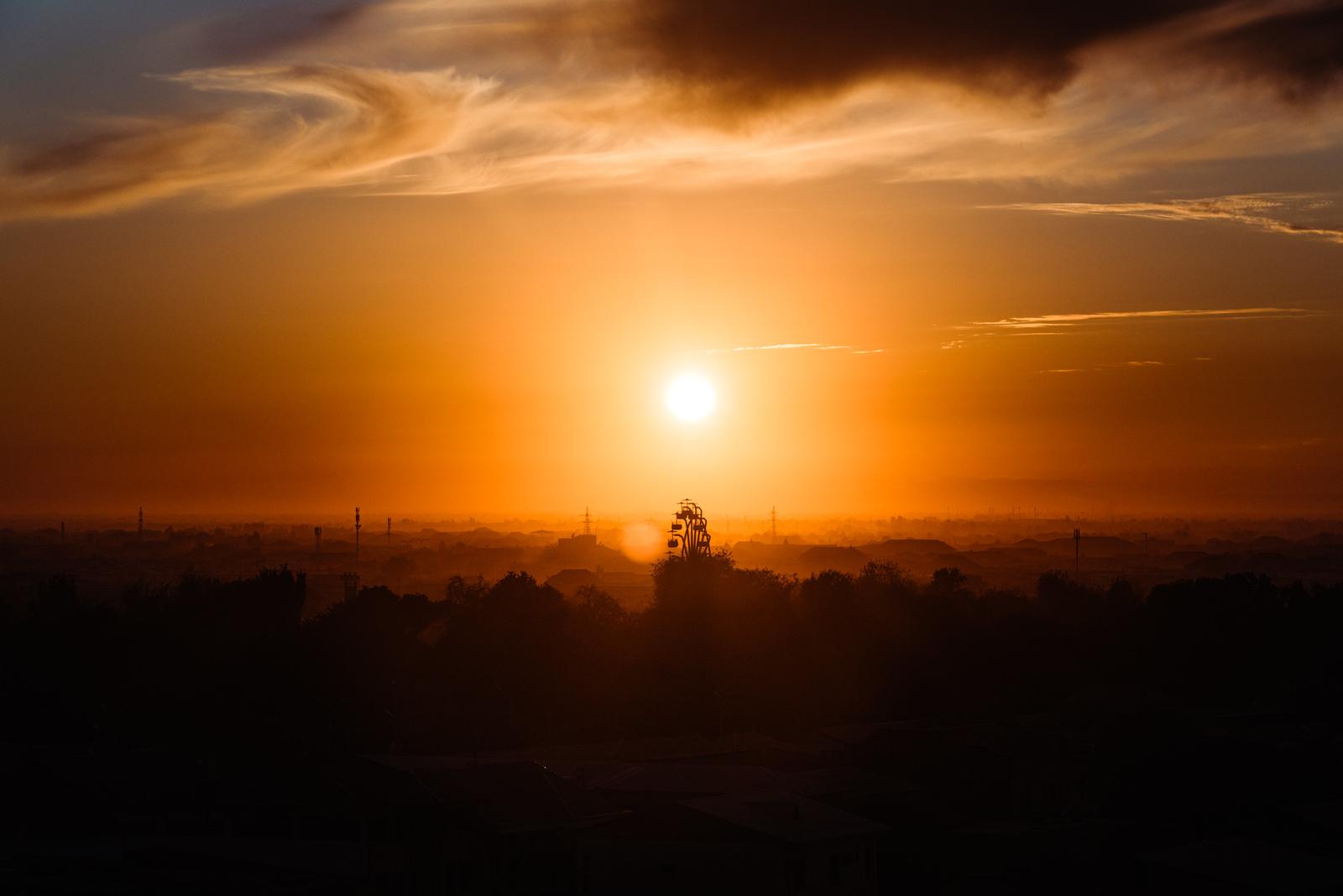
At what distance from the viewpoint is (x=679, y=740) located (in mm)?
36969

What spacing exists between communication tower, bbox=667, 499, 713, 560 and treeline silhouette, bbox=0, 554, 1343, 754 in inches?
38.0

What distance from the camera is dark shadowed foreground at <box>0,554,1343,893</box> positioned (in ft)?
80.9

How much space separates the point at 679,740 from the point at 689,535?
2520 cm

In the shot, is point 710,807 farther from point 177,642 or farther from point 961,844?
point 177,642

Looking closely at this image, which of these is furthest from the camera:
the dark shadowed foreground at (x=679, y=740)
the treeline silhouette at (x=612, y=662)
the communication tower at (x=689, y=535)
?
the communication tower at (x=689, y=535)

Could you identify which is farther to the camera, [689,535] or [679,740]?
[689,535]

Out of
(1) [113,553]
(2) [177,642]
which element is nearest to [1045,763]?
(2) [177,642]

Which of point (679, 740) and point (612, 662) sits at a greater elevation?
point (612, 662)

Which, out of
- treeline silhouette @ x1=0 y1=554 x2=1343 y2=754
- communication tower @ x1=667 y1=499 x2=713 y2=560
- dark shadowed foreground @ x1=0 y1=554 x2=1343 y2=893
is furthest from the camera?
communication tower @ x1=667 y1=499 x2=713 y2=560

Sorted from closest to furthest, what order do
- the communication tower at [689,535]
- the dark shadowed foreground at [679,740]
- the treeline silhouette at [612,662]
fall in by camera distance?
the dark shadowed foreground at [679,740]
the treeline silhouette at [612,662]
the communication tower at [689,535]

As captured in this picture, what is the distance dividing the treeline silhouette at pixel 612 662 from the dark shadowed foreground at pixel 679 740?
6.7 inches

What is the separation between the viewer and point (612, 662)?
1918 inches

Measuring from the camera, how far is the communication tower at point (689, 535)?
6131 cm

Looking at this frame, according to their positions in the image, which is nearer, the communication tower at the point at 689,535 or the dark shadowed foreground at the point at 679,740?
the dark shadowed foreground at the point at 679,740
